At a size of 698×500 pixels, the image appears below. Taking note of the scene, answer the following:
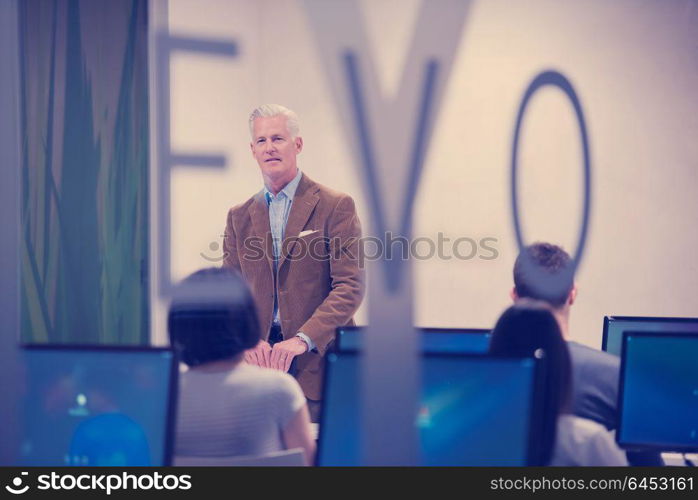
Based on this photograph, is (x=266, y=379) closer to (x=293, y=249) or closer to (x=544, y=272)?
(x=544, y=272)

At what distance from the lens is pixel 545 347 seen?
1.78 metres

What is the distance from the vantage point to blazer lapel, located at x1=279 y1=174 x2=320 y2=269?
3047mm

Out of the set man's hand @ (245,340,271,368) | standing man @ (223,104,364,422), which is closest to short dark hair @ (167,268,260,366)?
man's hand @ (245,340,271,368)

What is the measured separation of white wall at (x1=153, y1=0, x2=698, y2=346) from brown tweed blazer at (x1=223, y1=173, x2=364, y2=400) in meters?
1.16

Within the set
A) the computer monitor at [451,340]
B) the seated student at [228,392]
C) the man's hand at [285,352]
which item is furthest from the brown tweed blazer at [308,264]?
the seated student at [228,392]

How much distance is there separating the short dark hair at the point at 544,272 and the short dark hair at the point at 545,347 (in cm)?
39

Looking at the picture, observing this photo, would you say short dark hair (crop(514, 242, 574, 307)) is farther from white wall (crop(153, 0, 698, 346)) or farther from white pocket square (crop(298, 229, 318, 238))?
white wall (crop(153, 0, 698, 346))

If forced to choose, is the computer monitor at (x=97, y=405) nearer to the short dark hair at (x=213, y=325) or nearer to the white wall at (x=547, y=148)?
the short dark hair at (x=213, y=325)

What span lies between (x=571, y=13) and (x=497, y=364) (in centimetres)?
317

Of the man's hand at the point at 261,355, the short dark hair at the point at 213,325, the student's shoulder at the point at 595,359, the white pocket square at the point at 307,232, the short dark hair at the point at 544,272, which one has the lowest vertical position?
the man's hand at the point at 261,355

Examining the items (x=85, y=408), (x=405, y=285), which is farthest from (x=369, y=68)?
(x=85, y=408)

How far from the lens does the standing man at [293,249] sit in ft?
9.80

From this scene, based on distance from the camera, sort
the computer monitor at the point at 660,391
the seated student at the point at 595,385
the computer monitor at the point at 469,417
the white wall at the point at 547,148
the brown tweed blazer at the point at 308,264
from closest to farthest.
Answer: the computer monitor at the point at 469,417 → the computer monitor at the point at 660,391 → the seated student at the point at 595,385 → the brown tweed blazer at the point at 308,264 → the white wall at the point at 547,148
